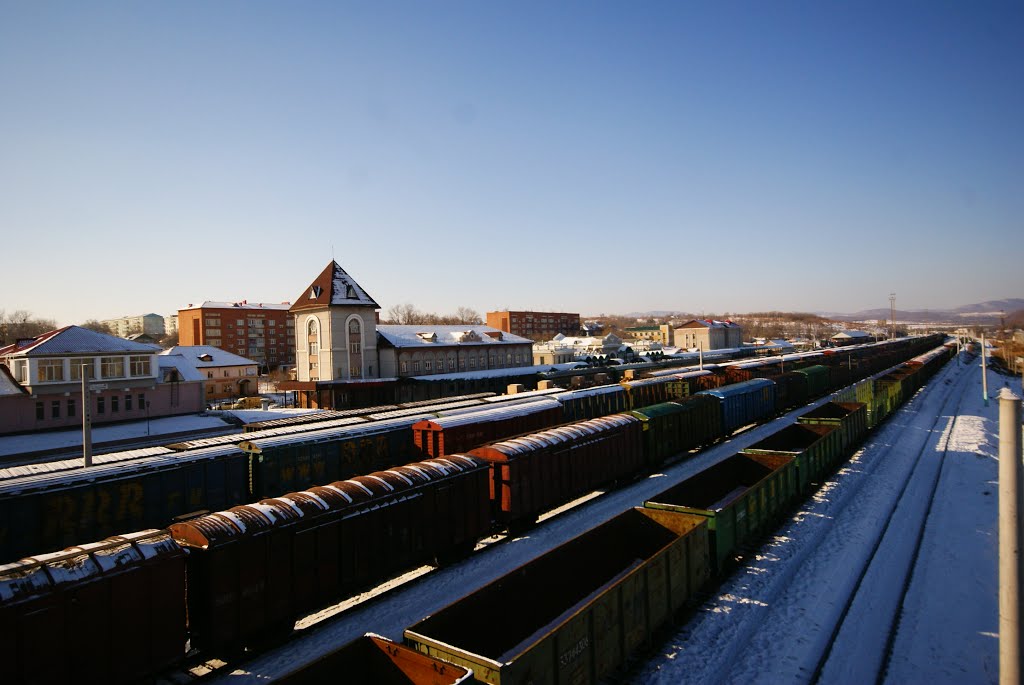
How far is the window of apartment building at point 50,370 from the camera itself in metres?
40.0

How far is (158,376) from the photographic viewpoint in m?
47.6

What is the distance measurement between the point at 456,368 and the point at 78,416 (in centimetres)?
3593

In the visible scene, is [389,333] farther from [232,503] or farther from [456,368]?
[232,503]

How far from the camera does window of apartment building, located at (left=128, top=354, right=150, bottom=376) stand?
4534cm

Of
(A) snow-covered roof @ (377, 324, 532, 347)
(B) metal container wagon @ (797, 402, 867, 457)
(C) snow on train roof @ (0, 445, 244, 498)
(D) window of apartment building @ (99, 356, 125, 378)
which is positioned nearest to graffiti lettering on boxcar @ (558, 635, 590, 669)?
(C) snow on train roof @ (0, 445, 244, 498)

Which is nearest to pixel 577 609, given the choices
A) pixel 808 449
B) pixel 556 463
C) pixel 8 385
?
pixel 556 463

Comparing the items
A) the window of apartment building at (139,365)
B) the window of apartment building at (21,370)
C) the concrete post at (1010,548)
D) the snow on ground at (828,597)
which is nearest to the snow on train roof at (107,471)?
the snow on ground at (828,597)

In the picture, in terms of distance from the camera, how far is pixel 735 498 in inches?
711

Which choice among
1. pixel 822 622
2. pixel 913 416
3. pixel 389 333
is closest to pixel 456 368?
pixel 389 333

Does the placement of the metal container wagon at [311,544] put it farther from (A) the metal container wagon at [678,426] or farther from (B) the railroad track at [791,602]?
(A) the metal container wagon at [678,426]

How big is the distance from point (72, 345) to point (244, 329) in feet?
252

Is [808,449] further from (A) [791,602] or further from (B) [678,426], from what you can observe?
(A) [791,602]

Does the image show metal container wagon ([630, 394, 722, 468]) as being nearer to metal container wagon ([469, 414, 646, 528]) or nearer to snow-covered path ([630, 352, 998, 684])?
metal container wagon ([469, 414, 646, 528])

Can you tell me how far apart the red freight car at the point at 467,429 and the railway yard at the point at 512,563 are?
0.48 ft
